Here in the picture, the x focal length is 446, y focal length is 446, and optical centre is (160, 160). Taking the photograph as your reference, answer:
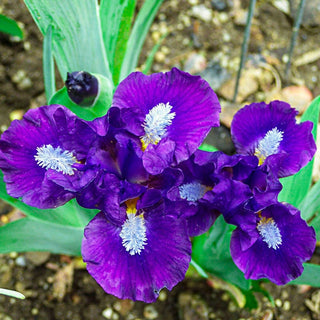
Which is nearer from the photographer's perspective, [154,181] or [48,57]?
[154,181]

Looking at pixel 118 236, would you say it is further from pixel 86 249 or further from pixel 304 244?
pixel 304 244

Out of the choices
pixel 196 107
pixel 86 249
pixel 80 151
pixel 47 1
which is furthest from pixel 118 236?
pixel 47 1

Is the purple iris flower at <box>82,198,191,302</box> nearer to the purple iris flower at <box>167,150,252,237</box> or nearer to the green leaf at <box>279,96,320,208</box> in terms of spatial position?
the purple iris flower at <box>167,150,252,237</box>

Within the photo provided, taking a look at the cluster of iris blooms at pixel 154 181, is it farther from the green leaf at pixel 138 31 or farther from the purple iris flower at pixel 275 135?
the green leaf at pixel 138 31

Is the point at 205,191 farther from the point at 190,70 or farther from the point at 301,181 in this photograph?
the point at 190,70

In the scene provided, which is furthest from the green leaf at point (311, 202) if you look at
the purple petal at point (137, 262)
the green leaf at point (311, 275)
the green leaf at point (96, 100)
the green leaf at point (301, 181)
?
the green leaf at point (96, 100)

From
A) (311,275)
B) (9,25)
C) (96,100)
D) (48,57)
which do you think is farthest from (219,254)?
(9,25)
